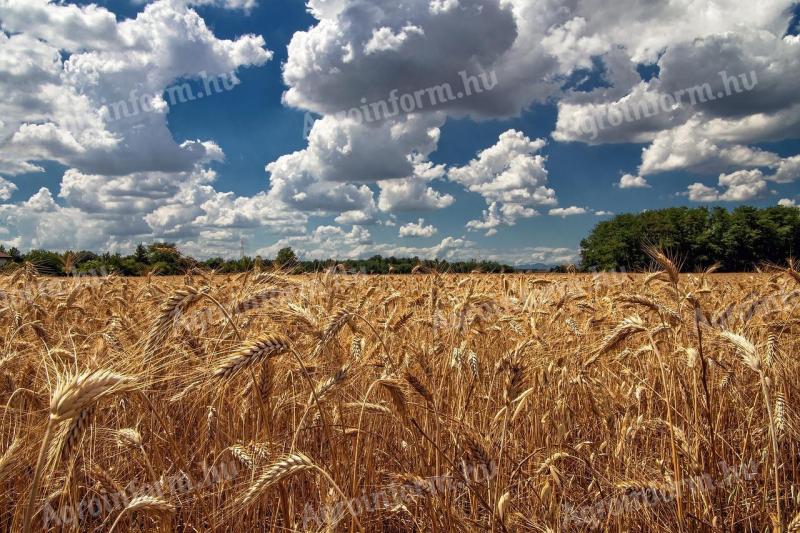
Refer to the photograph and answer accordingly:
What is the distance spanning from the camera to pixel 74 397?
146 centimetres

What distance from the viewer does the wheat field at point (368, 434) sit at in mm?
2254

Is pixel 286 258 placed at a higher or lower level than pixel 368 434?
higher

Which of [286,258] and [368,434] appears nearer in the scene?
[368,434]

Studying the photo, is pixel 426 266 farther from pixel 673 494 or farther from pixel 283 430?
pixel 673 494

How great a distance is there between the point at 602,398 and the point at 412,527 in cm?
197

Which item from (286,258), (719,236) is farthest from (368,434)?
(719,236)

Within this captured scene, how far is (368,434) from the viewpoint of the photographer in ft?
10.5

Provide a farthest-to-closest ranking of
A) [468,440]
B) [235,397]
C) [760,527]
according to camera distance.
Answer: [235,397] → [760,527] → [468,440]

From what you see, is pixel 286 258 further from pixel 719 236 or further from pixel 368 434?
pixel 719 236

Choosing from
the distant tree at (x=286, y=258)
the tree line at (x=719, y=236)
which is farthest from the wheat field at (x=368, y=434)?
the tree line at (x=719, y=236)

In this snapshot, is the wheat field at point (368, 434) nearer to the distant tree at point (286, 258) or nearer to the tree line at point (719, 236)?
the distant tree at point (286, 258)

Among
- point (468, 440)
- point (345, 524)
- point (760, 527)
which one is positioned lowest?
point (760, 527)

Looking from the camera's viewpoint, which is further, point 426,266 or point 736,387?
point 426,266

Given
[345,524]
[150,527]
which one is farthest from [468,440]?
[150,527]
